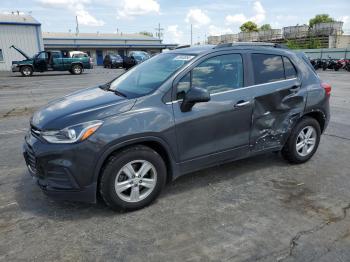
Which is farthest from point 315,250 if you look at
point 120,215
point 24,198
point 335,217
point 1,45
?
point 1,45

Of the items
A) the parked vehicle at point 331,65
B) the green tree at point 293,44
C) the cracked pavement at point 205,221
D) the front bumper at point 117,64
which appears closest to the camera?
the cracked pavement at point 205,221

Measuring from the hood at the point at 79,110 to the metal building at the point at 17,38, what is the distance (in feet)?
114

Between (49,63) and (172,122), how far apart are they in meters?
23.6

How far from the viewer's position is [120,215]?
11.9 feet

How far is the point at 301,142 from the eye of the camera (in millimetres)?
5031

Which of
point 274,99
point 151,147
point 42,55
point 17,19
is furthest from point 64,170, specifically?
point 17,19

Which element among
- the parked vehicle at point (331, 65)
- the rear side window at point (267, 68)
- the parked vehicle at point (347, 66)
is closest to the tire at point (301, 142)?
the rear side window at point (267, 68)

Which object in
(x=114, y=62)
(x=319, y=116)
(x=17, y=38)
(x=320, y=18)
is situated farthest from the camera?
(x=320, y=18)

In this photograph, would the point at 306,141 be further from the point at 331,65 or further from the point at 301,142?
the point at 331,65

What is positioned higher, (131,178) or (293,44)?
(293,44)

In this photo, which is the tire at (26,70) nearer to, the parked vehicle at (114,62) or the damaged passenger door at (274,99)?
the parked vehicle at (114,62)

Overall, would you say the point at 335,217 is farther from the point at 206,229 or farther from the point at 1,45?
the point at 1,45

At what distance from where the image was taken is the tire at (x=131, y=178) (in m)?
3.45

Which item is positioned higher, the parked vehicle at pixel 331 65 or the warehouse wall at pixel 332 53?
the warehouse wall at pixel 332 53
